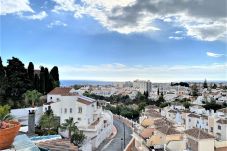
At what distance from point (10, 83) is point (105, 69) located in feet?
28.1

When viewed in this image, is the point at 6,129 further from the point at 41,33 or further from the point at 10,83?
the point at 10,83

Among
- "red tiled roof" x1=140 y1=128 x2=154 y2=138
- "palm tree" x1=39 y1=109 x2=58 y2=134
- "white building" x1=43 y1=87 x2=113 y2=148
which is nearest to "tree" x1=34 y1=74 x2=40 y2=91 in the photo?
"white building" x1=43 y1=87 x2=113 y2=148

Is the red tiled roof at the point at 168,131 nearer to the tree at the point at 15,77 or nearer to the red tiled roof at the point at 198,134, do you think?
the red tiled roof at the point at 198,134

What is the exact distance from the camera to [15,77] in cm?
1438

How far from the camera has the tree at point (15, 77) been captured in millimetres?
14336

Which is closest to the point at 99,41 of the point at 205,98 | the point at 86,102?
the point at 86,102

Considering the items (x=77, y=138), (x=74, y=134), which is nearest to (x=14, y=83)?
(x=74, y=134)

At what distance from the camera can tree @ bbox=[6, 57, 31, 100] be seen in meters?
14.3

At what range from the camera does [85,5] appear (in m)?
5.30

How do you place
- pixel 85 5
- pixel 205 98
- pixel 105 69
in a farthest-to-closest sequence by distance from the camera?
pixel 205 98 → pixel 105 69 → pixel 85 5

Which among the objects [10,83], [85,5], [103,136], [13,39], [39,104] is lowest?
[103,136]

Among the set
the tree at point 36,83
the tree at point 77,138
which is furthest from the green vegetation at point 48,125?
the tree at point 36,83

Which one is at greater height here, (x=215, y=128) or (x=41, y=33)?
(x=41, y=33)

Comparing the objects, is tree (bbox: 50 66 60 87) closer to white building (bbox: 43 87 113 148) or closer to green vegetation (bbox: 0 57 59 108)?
green vegetation (bbox: 0 57 59 108)
